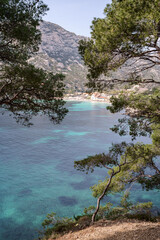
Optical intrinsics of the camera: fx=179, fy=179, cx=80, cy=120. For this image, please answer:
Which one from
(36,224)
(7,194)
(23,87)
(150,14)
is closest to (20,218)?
(36,224)

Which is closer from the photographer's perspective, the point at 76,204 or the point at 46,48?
the point at 76,204

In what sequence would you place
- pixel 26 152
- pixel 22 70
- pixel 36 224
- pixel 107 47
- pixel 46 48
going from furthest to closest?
pixel 46 48, pixel 26 152, pixel 36 224, pixel 22 70, pixel 107 47

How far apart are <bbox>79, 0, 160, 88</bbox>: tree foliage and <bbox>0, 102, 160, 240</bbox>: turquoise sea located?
11814mm

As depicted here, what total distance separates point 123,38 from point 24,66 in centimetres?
355

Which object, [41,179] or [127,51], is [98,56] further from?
[41,179]

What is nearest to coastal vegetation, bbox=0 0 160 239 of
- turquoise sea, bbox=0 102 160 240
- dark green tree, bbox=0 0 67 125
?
dark green tree, bbox=0 0 67 125

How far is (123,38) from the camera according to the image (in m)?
5.29

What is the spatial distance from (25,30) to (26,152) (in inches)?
1096

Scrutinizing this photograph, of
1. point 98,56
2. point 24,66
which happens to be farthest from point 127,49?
point 24,66

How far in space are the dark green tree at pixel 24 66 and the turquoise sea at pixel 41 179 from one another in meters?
9.73

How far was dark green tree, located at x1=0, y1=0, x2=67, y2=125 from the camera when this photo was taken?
5.83 meters

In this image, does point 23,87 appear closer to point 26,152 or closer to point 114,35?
point 114,35

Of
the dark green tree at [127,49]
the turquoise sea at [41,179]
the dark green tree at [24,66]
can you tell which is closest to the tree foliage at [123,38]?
the dark green tree at [127,49]

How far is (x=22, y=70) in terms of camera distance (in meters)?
Result: 6.06
